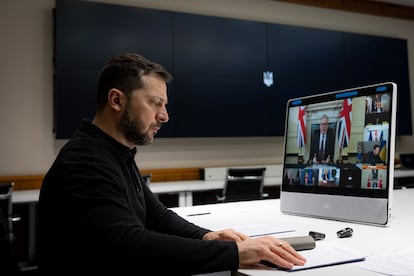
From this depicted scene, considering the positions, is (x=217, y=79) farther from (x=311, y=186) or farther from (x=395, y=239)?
(x=395, y=239)

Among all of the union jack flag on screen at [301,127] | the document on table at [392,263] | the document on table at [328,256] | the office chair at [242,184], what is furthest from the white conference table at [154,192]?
the document on table at [392,263]

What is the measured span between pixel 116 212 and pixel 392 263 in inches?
25.6

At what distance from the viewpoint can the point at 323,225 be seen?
141 cm

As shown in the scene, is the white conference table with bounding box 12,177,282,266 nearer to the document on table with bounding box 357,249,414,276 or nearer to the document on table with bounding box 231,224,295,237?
the document on table with bounding box 231,224,295,237

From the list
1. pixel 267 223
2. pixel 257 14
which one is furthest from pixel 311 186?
pixel 257 14

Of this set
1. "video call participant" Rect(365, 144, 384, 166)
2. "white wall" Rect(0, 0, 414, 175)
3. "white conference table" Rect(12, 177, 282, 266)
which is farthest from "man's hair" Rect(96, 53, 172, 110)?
"white wall" Rect(0, 0, 414, 175)

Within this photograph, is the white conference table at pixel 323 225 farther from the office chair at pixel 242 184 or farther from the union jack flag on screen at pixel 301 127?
the office chair at pixel 242 184

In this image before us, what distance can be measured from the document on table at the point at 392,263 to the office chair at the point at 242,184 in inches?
112

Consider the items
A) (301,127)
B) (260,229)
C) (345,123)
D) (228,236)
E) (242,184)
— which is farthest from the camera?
(242,184)

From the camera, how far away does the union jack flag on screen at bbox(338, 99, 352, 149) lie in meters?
1.46

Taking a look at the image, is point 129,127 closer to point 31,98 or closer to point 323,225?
point 323,225

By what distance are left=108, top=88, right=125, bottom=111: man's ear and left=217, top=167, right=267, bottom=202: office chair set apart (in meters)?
2.72

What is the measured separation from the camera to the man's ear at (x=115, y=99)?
1.21m

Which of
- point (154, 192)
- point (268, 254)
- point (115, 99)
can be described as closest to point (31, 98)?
point (154, 192)
